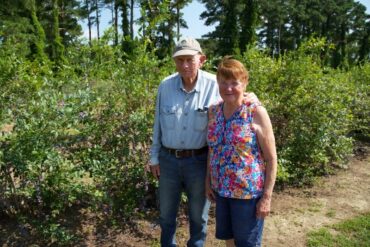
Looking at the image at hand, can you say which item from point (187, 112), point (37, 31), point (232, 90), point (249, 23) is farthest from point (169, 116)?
point (249, 23)

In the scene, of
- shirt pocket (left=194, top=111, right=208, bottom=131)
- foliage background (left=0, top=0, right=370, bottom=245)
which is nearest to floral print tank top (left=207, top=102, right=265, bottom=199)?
shirt pocket (left=194, top=111, right=208, bottom=131)

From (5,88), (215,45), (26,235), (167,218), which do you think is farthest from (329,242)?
(215,45)

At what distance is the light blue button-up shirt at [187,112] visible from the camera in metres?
2.79

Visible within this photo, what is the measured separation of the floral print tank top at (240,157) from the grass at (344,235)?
5.89 feet

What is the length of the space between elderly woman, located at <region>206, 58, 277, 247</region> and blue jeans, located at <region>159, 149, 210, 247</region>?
280 millimetres

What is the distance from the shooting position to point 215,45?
123ft

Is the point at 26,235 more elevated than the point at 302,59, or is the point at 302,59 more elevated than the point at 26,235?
the point at 302,59

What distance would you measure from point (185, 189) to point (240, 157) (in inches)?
28.8

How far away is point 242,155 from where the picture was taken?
2475 mm

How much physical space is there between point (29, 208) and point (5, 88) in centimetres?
122

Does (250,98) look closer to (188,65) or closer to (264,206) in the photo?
(188,65)

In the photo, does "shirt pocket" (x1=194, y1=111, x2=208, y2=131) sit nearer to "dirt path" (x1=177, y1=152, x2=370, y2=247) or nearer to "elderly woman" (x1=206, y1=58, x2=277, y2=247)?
"elderly woman" (x1=206, y1=58, x2=277, y2=247)

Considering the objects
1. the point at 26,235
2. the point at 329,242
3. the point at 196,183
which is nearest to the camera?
the point at 196,183

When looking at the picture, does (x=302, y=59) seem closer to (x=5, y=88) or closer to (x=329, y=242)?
(x=329, y=242)
